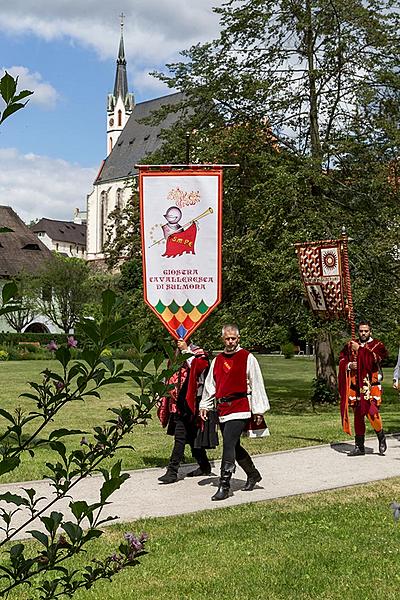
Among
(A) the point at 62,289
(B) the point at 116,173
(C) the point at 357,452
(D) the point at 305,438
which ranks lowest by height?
(D) the point at 305,438

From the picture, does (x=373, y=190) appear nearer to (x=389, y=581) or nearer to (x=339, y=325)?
(x=339, y=325)

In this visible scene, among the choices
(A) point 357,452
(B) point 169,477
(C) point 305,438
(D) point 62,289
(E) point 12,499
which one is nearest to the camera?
(E) point 12,499

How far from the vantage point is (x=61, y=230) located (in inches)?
5669

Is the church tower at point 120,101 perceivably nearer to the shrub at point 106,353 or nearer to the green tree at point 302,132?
the green tree at point 302,132

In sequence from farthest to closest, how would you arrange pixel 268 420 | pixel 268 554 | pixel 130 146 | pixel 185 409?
pixel 130 146, pixel 268 420, pixel 185 409, pixel 268 554

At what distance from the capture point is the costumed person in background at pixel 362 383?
12.4 meters

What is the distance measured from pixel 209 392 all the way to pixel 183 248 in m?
2.69

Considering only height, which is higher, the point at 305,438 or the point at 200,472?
the point at 200,472

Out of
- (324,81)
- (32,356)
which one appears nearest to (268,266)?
(324,81)

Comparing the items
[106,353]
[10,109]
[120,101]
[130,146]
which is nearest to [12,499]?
[106,353]

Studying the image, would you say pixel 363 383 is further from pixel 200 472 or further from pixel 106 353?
pixel 106 353

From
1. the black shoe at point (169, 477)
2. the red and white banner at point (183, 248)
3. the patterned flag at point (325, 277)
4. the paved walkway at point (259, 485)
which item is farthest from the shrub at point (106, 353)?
the patterned flag at point (325, 277)

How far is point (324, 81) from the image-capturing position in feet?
Result: 73.5

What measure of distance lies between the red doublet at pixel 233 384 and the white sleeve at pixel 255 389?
0.18ft
